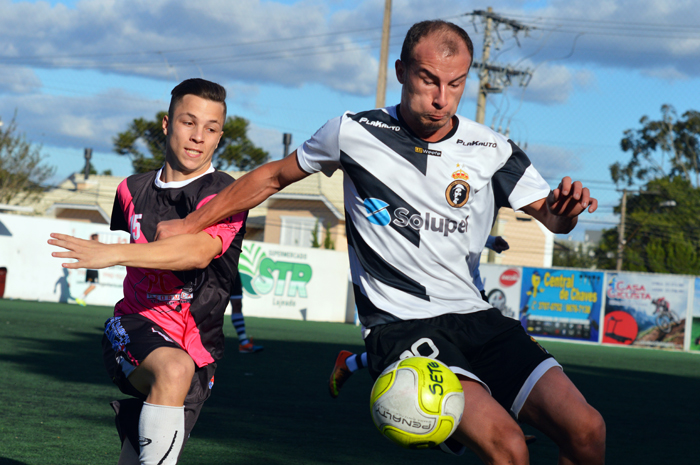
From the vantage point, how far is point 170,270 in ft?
10.9

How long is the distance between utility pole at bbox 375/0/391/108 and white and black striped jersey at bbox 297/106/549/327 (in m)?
20.1

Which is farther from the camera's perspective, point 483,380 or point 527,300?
point 527,300

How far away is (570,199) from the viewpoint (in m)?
3.08

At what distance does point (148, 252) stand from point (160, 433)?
75 centimetres

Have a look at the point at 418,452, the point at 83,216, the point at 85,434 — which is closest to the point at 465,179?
the point at 418,452

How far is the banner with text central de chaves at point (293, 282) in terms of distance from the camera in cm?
2494

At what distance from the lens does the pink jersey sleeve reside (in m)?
3.33

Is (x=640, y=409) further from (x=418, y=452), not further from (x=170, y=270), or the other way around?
(x=170, y=270)

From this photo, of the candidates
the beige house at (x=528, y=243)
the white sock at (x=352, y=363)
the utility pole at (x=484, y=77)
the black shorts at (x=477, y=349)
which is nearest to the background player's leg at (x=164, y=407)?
the black shorts at (x=477, y=349)

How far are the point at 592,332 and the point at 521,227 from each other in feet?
87.4

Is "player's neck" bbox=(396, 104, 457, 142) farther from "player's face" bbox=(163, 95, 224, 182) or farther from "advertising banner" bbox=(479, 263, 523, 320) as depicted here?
"advertising banner" bbox=(479, 263, 523, 320)

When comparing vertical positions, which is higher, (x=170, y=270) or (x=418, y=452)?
(x=170, y=270)

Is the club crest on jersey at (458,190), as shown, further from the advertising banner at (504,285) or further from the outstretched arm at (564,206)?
the advertising banner at (504,285)

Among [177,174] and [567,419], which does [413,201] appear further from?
[177,174]
